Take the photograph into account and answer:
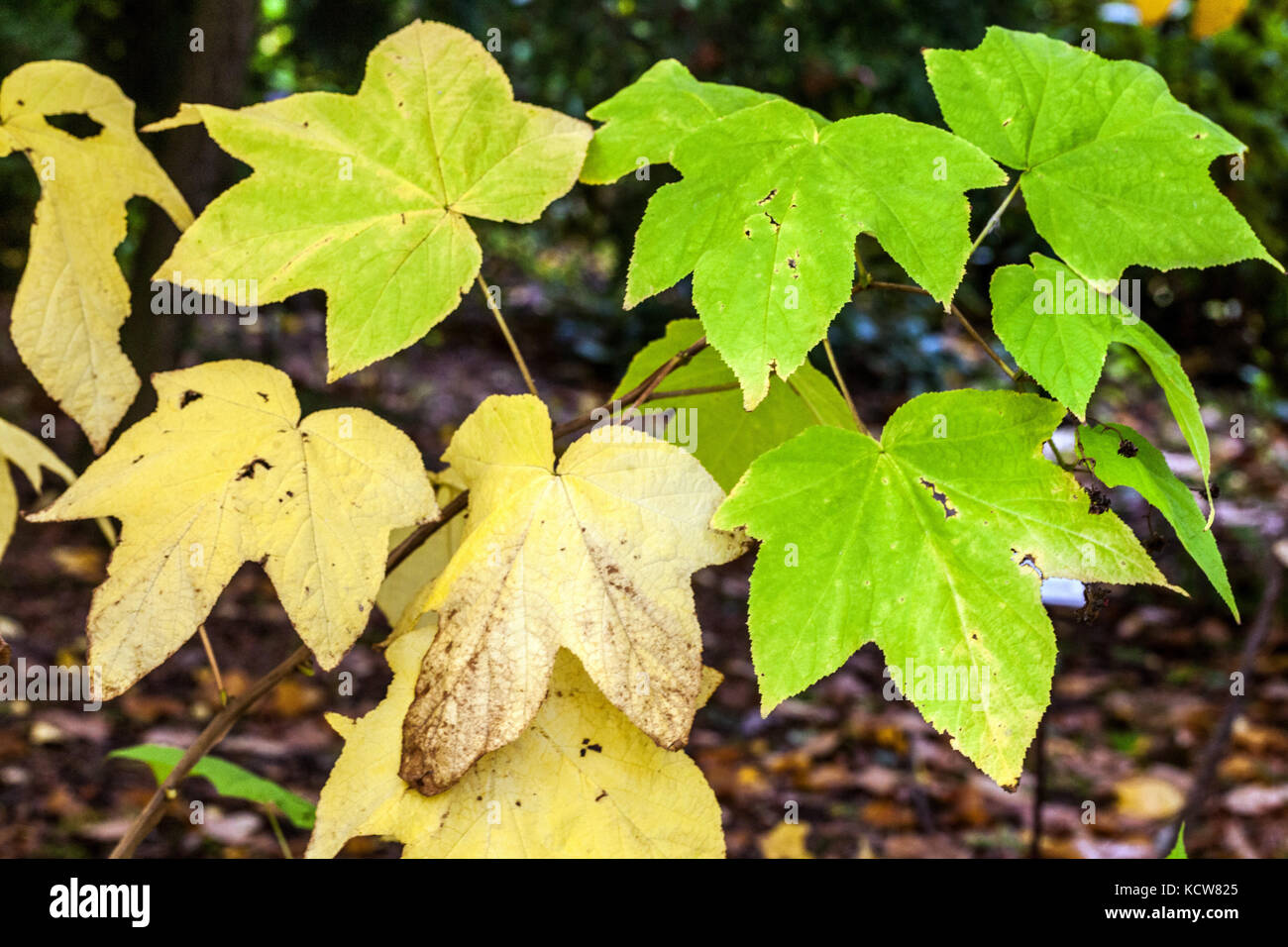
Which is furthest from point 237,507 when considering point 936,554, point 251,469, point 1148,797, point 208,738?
point 1148,797

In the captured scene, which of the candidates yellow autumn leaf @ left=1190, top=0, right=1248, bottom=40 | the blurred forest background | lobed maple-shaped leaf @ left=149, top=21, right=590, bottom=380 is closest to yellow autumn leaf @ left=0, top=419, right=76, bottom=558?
lobed maple-shaped leaf @ left=149, top=21, right=590, bottom=380

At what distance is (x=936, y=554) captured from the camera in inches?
23.0

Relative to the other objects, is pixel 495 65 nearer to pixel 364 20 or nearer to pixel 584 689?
pixel 584 689

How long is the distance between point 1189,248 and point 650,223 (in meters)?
0.32

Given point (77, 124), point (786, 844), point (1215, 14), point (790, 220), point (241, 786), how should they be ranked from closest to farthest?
point (790, 220)
point (241, 786)
point (1215, 14)
point (786, 844)
point (77, 124)

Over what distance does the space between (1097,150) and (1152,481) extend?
22cm

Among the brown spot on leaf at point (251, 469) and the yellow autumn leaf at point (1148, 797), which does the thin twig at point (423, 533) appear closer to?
the brown spot on leaf at point (251, 469)

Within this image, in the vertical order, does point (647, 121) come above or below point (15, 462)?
above

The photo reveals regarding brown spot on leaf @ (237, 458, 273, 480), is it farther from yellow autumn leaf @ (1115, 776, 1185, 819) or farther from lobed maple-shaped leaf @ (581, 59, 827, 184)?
yellow autumn leaf @ (1115, 776, 1185, 819)

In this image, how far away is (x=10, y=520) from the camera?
797 millimetres

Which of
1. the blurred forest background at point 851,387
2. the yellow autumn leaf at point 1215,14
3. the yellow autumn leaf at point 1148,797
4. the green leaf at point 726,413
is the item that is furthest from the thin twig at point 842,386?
the yellow autumn leaf at point 1148,797

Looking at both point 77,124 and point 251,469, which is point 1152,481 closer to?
point 251,469

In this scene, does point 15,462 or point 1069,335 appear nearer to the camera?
point 1069,335

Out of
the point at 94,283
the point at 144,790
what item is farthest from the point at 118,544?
the point at 144,790
